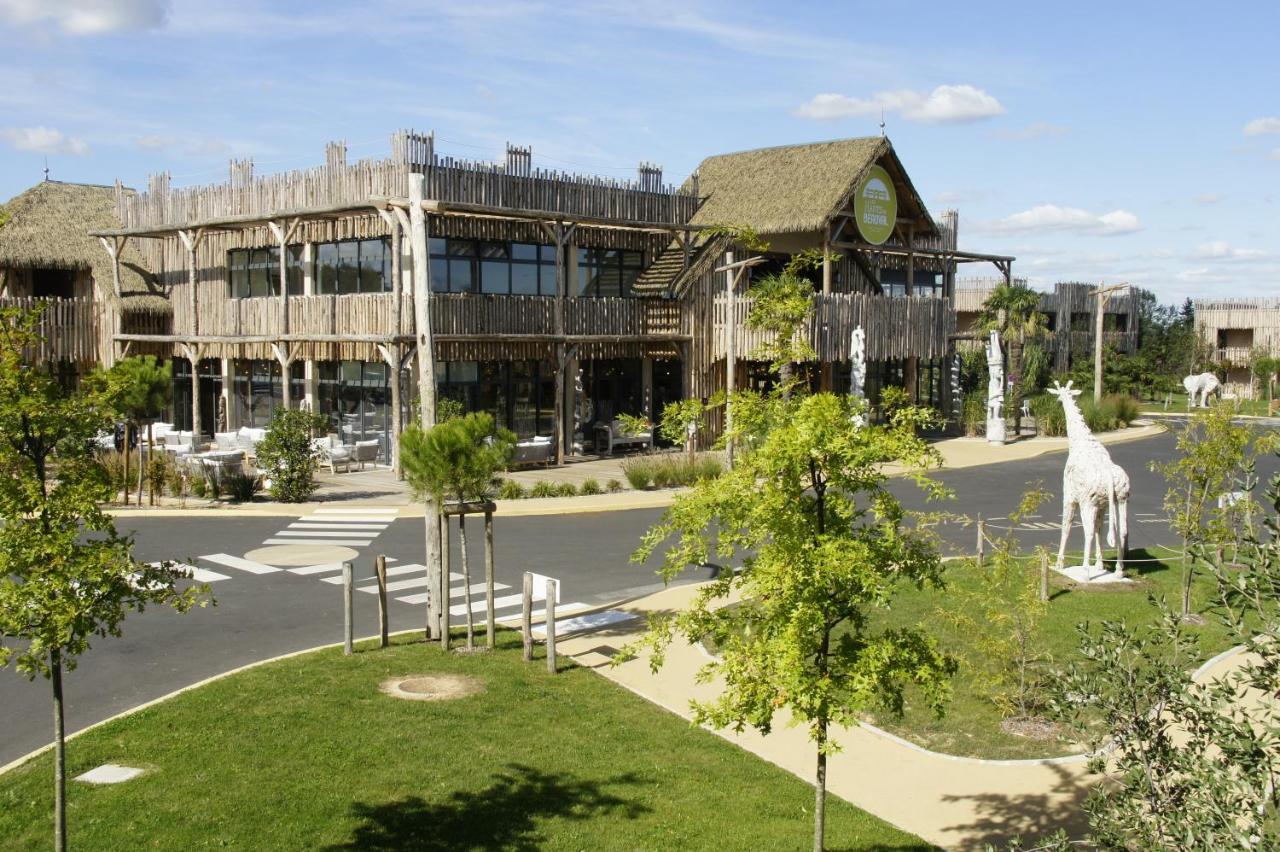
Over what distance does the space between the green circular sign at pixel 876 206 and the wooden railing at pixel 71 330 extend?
24.2m

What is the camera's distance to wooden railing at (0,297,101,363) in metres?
Result: 34.2

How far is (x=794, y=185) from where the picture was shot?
37500 mm

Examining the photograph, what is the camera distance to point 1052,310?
199ft

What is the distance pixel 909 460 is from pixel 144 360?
24404mm

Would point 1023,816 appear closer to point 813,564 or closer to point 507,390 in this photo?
point 813,564

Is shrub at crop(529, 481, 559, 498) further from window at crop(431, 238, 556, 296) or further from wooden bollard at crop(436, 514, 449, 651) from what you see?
wooden bollard at crop(436, 514, 449, 651)

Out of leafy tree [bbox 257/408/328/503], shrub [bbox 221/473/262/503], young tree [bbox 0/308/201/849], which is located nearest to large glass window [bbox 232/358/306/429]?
shrub [bbox 221/473/262/503]

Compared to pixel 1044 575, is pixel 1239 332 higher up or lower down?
higher up

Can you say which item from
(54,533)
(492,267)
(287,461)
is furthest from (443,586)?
(492,267)

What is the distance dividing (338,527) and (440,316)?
8144mm

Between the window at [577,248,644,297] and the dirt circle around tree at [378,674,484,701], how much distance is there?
2356 cm

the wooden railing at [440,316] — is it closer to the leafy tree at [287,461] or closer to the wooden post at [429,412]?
the leafy tree at [287,461]

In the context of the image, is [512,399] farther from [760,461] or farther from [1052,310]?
[1052,310]

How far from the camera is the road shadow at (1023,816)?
9305 mm
